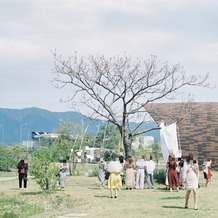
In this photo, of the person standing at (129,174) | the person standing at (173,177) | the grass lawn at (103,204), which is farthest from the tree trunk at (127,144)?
the person standing at (173,177)

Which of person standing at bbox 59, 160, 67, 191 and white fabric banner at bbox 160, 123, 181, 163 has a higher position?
Answer: white fabric banner at bbox 160, 123, 181, 163

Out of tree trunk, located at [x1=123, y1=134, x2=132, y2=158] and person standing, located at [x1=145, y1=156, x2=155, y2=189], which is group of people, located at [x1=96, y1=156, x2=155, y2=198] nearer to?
person standing, located at [x1=145, y1=156, x2=155, y2=189]

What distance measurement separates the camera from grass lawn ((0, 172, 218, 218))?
14039 millimetres

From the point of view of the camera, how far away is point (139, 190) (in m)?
21.4

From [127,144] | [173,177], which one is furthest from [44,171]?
[127,144]

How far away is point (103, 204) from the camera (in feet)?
53.1

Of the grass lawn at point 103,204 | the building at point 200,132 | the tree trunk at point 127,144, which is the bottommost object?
the grass lawn at point 103,204

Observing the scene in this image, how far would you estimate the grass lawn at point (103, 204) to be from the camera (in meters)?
14.0

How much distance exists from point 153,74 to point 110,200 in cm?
944

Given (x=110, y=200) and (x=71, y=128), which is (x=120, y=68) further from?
(x=71, y=128)

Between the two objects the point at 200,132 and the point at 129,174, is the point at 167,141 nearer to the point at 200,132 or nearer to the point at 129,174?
the point at 129,174

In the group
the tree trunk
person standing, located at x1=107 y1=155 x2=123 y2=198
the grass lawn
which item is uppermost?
the tree trunk

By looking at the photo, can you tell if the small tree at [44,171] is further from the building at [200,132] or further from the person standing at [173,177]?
the building at [200,132]

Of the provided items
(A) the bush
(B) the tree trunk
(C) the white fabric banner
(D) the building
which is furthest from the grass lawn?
(D) the building
